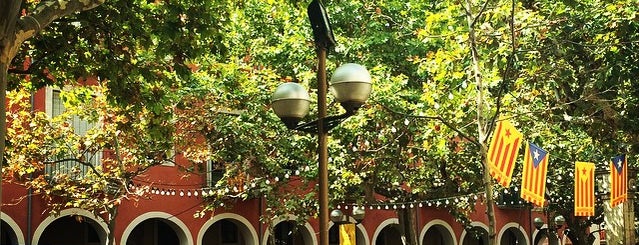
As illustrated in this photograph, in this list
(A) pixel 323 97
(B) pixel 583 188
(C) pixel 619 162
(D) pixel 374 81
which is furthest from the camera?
(D) pixel 374 81

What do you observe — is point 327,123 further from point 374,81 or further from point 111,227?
point 111,227

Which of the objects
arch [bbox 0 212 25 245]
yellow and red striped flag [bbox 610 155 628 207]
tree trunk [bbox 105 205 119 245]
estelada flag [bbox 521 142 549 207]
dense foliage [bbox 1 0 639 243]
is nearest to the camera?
dense foliage [bbox 1 0 639 243]

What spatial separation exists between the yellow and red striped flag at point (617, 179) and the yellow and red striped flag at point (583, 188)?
442 millimetres

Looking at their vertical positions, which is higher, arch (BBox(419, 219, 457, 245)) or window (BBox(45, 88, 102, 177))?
window (BBox(45, 88, 102, 177))

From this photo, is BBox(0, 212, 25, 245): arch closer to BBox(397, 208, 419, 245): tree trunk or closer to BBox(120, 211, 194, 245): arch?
BBox(120, 211, 194, 245): arch

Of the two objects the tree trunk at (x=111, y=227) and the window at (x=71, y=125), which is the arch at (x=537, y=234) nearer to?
the window at (x=71, y=125)

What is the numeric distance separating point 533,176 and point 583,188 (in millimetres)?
3166

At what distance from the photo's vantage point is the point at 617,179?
15.3m

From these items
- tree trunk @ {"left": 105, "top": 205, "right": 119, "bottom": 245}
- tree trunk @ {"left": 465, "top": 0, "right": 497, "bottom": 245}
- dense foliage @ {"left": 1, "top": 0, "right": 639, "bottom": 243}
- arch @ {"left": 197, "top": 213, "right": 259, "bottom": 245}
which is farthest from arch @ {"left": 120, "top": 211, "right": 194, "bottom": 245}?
tree trunk @ {"left": 465, "top": 0, "right": 497, "bottom": 245}

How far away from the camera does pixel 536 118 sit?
55.5 ft

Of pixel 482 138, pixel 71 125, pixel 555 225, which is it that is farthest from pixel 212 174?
pixel 482 138

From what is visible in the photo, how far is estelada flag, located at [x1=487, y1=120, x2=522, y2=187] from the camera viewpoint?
10812 mm

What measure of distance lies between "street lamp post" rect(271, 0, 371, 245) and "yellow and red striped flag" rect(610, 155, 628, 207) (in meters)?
9.18

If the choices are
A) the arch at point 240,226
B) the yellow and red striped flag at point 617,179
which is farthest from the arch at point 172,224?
the yellow and red striped flag at point 617,179
